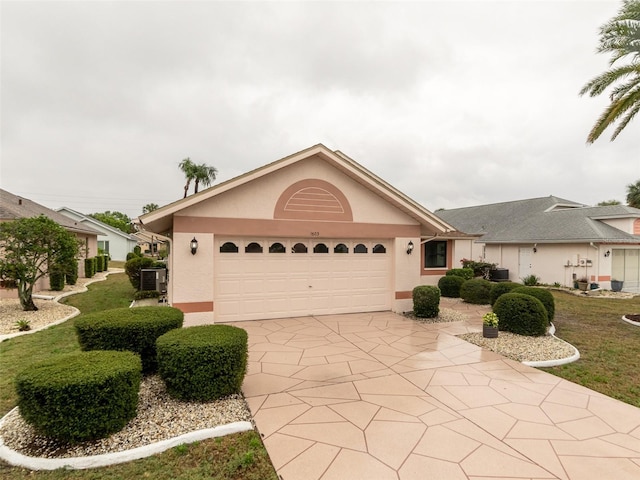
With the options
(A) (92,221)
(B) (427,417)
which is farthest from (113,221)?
(B) (427,417)

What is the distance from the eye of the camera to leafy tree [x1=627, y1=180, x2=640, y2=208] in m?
34.4

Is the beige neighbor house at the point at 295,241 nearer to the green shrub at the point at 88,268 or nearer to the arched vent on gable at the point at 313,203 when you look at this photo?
the arched vent on gable at the point at 313,203

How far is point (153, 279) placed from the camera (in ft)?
50.3

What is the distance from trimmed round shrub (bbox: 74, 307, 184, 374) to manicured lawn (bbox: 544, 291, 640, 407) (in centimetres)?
747

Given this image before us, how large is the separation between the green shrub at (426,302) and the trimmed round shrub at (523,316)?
7.07 feet

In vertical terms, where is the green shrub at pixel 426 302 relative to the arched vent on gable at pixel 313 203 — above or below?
below

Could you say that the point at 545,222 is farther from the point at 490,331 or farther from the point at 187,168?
the point at 187,168

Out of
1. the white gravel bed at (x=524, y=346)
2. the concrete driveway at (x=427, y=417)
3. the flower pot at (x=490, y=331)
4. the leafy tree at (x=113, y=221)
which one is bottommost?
the concrete driveway at (x=427, y=417)

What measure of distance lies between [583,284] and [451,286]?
9.51m

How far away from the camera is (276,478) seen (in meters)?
3.31

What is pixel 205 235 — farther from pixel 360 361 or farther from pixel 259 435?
pixel 259 435

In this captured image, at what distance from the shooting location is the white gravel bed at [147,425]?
3.71 meters

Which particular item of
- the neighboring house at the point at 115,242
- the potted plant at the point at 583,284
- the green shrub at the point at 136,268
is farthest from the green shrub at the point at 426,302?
the neighboring house at the point at 115,242

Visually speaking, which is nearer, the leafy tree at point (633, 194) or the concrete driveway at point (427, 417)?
the concrete driveway at point (427, 417)
